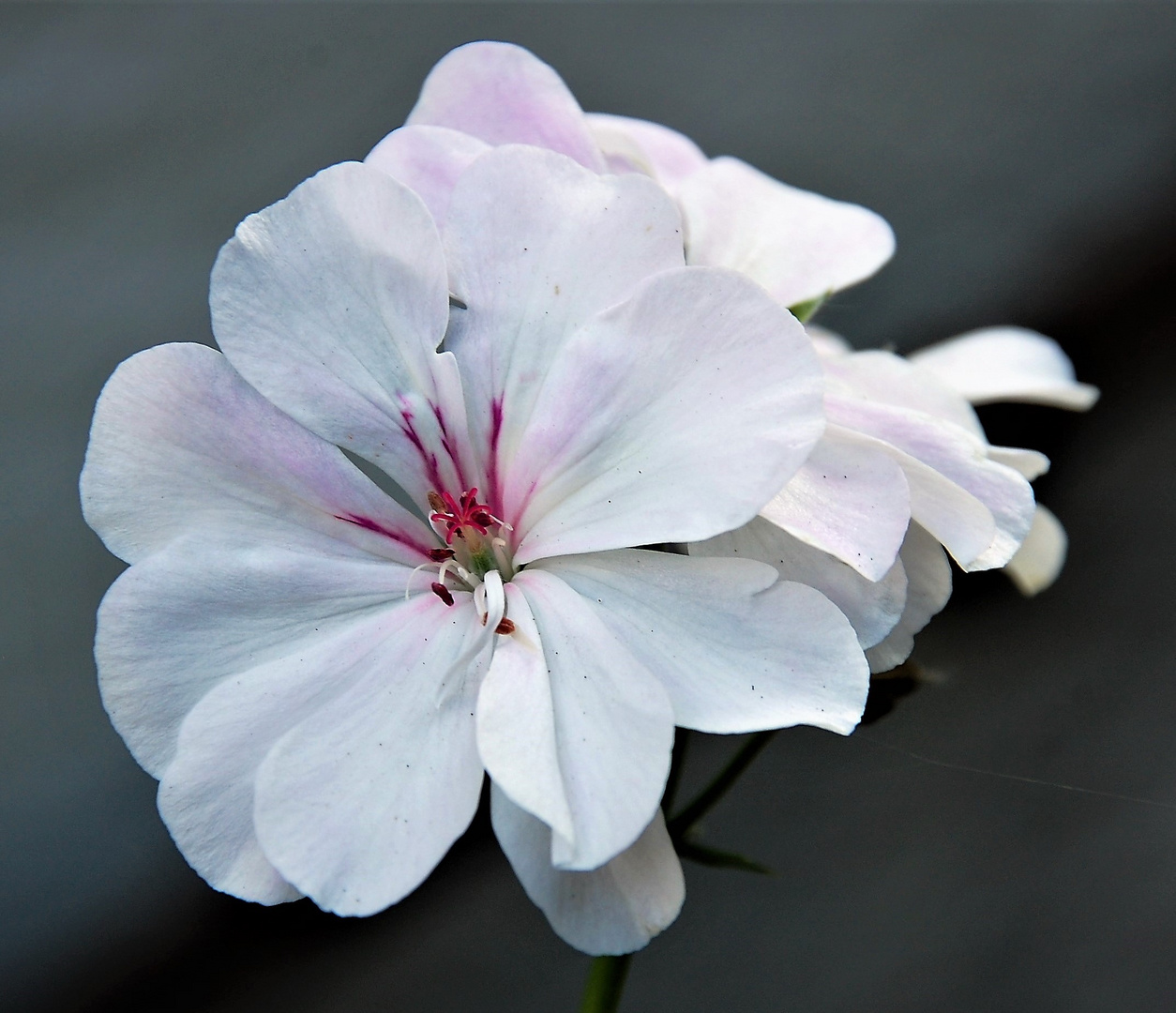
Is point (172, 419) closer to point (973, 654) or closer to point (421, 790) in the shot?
point (421, 790)

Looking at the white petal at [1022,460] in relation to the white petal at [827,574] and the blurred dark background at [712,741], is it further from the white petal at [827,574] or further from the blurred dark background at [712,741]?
the blurred dark background at [712,741]

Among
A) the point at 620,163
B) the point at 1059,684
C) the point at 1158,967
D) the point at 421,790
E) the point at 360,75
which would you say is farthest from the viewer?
the point at 360,75

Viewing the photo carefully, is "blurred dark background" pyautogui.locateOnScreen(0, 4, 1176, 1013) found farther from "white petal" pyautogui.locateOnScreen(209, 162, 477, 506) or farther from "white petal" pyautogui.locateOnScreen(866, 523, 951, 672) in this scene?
"white petal" pyautogui.locateOnScreen(209, 162, 477, 506)

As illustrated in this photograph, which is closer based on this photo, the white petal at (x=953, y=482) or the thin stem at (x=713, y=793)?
the white petal at (x=953, y=482)

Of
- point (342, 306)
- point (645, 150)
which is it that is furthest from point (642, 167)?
point (342, 306)

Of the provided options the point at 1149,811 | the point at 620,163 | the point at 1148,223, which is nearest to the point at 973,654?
the point at 1149,811

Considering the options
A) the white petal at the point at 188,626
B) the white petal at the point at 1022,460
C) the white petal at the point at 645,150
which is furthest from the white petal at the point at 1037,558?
the white petal at the point at 188,626
